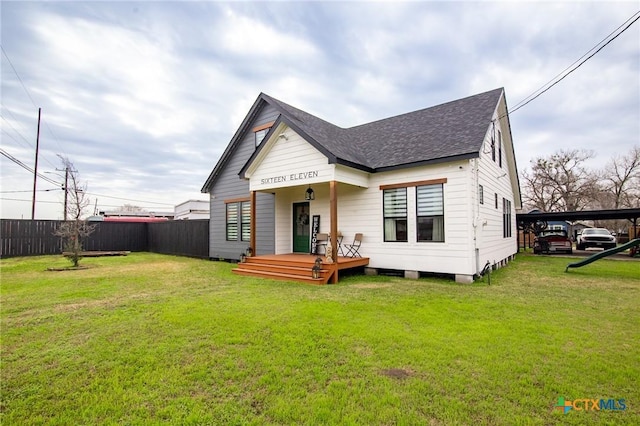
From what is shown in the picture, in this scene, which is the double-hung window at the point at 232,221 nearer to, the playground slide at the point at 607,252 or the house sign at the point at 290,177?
the house sign at the point at 290,177

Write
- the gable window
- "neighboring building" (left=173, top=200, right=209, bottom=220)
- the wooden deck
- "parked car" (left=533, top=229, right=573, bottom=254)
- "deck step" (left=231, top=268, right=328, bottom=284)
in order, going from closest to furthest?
"deck step" (left=231, top=268, right=328, bottom=284) → the wooden deck → the gable window → "parked car" (left=533, top=229, right=573, bottom=254) → "neighboring building" (left=173, top=200, right=209, bottom=220)

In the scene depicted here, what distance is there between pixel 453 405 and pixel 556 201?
38837 mm

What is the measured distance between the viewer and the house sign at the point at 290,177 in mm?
9491

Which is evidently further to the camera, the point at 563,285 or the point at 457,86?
the point at 457,86

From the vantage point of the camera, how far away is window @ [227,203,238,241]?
13594 mm

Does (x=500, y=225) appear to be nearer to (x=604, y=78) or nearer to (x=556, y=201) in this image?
(x=604, y=78)

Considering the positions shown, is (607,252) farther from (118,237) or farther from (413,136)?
(118,237)

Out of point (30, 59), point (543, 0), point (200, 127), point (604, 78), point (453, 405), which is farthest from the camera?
point (200, 127)

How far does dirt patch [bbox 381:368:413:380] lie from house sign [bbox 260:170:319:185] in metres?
6.79

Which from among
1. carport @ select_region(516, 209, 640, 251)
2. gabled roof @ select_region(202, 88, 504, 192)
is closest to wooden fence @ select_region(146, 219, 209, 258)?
gabled roof @ select_region(202, 88, 504, 192)

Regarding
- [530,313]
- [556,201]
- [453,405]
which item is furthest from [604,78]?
[556,201]

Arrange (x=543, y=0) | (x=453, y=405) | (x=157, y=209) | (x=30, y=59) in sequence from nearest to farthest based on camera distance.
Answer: (x=453, y=405)
(x=543, y=0)
(x=30, y=59)
(x=157, y=209)

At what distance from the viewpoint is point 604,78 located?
8633 millimetres

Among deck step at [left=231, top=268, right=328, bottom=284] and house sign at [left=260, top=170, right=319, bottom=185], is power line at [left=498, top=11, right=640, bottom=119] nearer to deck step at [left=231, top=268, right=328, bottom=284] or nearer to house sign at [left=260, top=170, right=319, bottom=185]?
house sign at [left=260, top=170, right=319, bottom=185]
